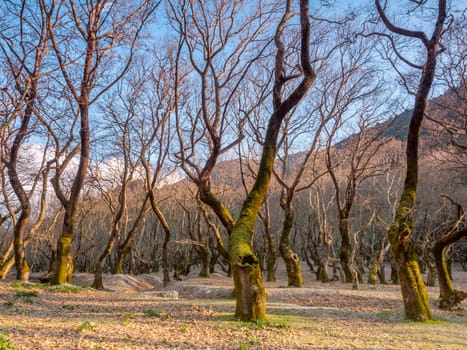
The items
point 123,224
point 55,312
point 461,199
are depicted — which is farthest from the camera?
point 123,224

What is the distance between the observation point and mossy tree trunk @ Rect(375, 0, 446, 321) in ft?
25.4

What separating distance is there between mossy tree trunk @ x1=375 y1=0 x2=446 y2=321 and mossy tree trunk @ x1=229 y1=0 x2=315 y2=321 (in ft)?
8.14

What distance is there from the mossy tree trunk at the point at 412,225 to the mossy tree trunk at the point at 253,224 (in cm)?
248

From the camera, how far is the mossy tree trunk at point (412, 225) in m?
7.73

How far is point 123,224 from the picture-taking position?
86.5 feet

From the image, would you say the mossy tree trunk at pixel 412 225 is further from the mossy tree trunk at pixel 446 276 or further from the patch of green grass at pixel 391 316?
the mossy tree trunk at pixel 446 276

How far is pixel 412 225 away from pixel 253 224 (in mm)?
3321

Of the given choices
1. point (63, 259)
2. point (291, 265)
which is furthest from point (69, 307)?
point (291, 265)

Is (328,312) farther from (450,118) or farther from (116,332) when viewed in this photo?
(450,118)

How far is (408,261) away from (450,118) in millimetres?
8490

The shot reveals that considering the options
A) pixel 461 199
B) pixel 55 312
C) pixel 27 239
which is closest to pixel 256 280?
pixel 55 312

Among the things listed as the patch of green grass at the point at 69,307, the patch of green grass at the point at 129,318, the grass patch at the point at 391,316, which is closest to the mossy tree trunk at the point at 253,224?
the patch of green grass at the point at 129,318

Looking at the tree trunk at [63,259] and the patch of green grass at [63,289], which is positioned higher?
the tree trunk at [63,259]

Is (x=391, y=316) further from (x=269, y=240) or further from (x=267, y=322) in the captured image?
(x=269, y=240)
